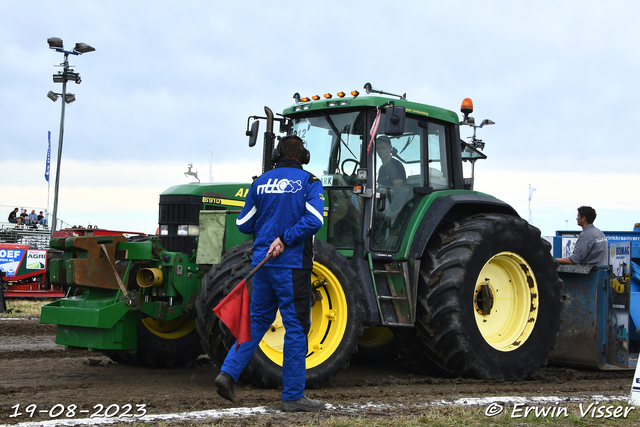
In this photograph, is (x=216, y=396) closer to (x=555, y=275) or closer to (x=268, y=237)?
(x=268, y=237)

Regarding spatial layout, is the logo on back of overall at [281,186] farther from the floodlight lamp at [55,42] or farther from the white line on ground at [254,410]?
the floodlight lamp at [55,42]

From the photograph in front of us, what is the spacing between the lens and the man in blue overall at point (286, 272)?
465cm

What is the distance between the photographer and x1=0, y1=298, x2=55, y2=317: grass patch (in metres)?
13.7

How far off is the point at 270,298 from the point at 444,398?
60.4 inches

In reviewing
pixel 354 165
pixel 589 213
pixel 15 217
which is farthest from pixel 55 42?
pixel 589 213

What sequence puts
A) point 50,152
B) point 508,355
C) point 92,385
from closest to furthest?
point 92,385 < point 508,355 < point 50,152

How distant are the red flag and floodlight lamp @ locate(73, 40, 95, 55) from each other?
2021cm

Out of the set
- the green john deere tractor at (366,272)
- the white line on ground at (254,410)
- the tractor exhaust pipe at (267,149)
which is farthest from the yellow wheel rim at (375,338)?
the white line on ground at (254,410)

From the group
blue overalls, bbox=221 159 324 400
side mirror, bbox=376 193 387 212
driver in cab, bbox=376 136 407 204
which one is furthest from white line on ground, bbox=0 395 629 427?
driver in cab, bbox=376 136 407 204

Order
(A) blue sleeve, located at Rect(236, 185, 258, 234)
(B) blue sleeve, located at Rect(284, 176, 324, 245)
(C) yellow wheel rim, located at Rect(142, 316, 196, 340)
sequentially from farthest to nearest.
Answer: (C) yellow wheel rim, located at Rect(142, 316, 196, 340)
(A) blue sleeve, located at Rect(236, 185, 258, 234)
(B) blue sleeve, located at Rect(284, 176, 324, 245)

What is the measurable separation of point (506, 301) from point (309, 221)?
2.92 m

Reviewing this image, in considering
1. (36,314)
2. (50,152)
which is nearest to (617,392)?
(36,314)

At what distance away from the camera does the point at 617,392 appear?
572 cm

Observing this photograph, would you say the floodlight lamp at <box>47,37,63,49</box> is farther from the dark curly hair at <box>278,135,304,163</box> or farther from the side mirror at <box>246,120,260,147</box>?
the dark curly hair at <box>278,135,304,163</box>
